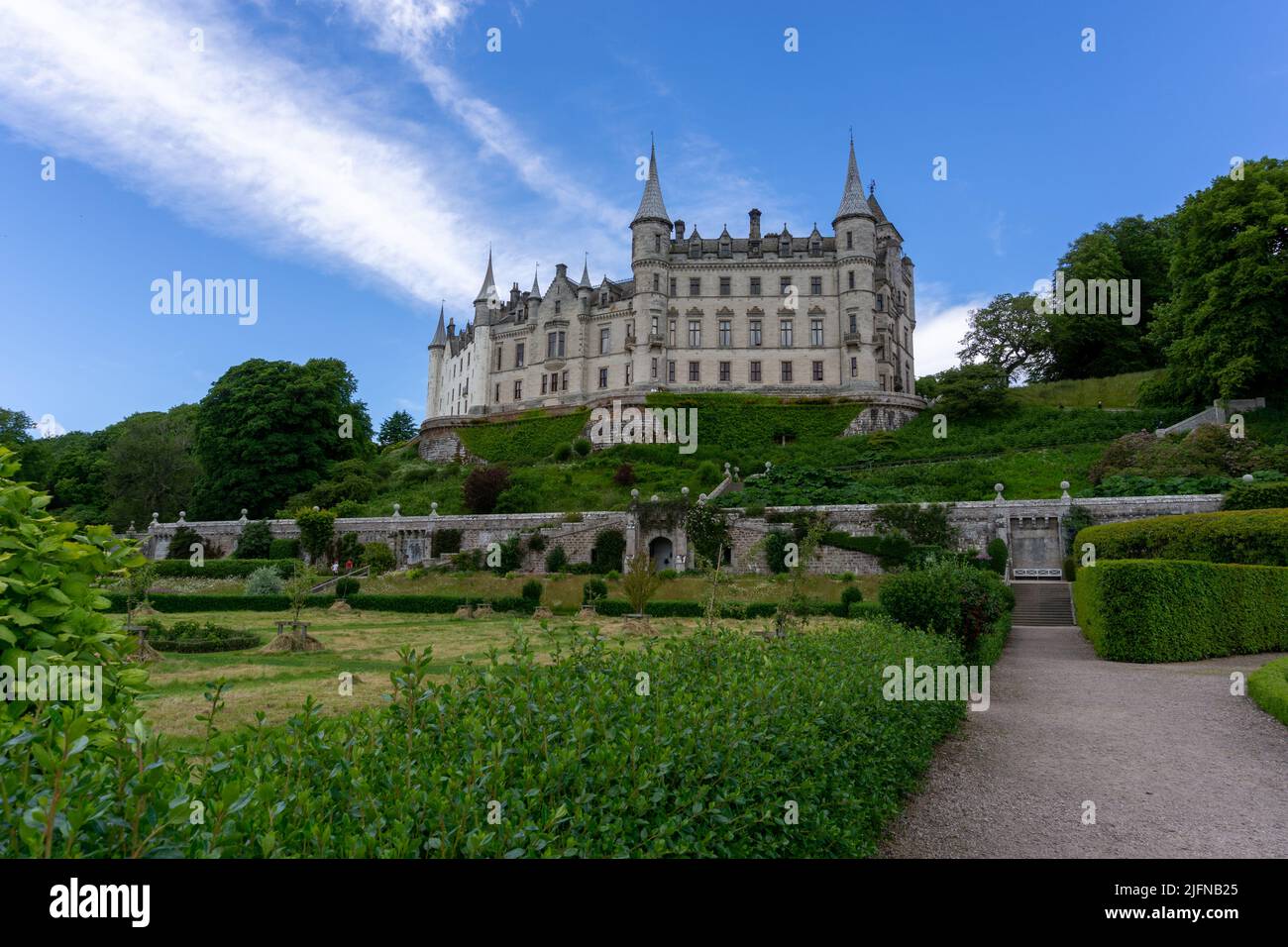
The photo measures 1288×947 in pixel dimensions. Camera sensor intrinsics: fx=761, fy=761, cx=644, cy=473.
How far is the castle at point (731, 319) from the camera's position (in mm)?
60750

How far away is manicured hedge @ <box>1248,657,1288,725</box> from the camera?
37.0ft

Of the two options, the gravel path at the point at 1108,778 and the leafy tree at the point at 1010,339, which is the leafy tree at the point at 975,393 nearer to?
the leafy tree at the point at 1010,339

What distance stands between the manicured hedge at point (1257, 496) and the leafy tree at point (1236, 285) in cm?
1277

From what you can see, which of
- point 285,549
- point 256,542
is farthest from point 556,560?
point 256,542

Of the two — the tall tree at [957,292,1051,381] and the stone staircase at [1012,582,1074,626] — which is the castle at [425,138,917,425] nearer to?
the tall tree at [957,292,1051,381]

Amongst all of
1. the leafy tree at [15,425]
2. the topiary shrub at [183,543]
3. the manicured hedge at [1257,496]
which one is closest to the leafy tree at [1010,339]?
the manicured hedge at [1257,496]

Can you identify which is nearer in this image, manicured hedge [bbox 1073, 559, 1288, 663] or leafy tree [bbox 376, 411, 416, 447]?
manicured hedge [bbox 1073, 559, 1288, 663]

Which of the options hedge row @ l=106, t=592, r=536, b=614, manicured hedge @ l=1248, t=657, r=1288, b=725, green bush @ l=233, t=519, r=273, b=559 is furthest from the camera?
green bush @ l=233, t=519, r=273, b=559

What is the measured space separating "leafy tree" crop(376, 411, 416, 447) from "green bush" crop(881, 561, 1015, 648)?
83.5 metres

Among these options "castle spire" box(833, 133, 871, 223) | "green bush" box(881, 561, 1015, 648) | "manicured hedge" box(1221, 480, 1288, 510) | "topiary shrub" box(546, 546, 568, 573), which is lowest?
"topiary shrub" box(546, 546, 568, 573)

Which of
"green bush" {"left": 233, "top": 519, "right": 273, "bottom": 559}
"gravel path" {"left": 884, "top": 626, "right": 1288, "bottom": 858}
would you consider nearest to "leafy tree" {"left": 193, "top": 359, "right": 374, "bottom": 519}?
"green bush" {"left": 233, "top": 519, "right": 273, "bottom": 559}

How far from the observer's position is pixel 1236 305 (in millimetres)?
37938

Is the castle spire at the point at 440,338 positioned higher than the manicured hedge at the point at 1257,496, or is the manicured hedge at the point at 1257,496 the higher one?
the castle spire at the point at 440,338
